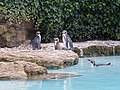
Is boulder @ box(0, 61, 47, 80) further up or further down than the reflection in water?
further up

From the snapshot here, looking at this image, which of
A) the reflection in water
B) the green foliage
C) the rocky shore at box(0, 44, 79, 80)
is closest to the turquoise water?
the reflection in water

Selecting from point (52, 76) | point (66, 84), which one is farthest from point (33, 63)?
point (66, 84)

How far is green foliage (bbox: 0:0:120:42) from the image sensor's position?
1927 cm

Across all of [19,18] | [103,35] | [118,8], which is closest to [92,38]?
[103,35]

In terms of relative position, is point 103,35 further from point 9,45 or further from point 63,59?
point 63,59

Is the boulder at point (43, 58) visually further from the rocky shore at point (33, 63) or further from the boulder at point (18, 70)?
the boulder at point (18, 70)

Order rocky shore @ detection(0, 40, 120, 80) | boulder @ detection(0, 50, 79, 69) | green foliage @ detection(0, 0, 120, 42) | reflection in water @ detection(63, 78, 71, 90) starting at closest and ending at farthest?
reflection in water @ detection(63, 78, 71, 90) < rocky shore @ detection(0, 40, 120, 80) < boulder @ detection(0, 50, 79, 69) < green foliage @ detection(0, 0, 120, 42)

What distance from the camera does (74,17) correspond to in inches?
790

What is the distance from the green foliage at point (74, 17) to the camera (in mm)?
19266

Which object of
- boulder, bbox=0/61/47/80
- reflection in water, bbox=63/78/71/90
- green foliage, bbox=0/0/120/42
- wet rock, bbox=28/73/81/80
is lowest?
reflection in water, bbox=63/78/71/90

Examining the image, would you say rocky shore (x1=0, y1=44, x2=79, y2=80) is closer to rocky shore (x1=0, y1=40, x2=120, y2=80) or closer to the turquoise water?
rocky shore (x1=0, y1=40, x2=120, y2=80)

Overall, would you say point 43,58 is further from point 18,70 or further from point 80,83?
point 80,83

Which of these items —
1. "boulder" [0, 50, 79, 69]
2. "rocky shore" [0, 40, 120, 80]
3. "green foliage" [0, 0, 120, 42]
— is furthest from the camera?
"green foliage" [0, 0, 120, 42]

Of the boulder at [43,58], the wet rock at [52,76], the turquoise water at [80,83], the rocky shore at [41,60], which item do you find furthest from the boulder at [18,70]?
the boulder at [43,58]
